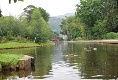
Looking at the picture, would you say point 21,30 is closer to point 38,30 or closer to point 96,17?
point 38,30

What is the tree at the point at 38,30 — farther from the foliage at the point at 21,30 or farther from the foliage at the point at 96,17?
the foliage at the point at 96,17

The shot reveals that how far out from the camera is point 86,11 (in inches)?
4392

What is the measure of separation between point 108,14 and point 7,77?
81485mm

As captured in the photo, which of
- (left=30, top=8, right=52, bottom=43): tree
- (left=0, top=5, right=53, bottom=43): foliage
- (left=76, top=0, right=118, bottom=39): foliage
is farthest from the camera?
(left=76, top=0, right=118, bottom=39): foliage

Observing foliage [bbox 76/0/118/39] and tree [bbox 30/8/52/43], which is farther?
foliage [bbox 76/0/118/39]

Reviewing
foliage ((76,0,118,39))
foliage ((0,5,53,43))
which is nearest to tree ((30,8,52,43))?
foliage ((0,5,53,43))

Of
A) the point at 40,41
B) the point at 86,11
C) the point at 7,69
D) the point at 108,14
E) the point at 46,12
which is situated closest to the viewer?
the point at 7,69

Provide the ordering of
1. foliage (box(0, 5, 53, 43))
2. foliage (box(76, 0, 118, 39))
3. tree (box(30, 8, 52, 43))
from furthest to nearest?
foliage (box(76, 0, 118, 39))
tree (box(30, 8, 52, 43))
foliage (box(0, 5, 53, 43))

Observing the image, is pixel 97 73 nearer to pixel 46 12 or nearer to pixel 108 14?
pixel 108 14

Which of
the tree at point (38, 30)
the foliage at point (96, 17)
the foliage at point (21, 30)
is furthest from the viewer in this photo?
the foliage at point (96, 17)

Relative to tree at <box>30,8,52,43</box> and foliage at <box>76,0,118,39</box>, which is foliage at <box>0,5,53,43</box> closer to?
tree at <box>30,8,52,43</box>

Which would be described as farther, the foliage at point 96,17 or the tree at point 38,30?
the foliage at point 96,17

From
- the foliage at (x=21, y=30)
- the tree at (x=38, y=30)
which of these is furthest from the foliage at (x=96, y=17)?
the tree at (x=38, y=30)

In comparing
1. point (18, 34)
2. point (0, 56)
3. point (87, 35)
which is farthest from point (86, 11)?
point (0, 56)
